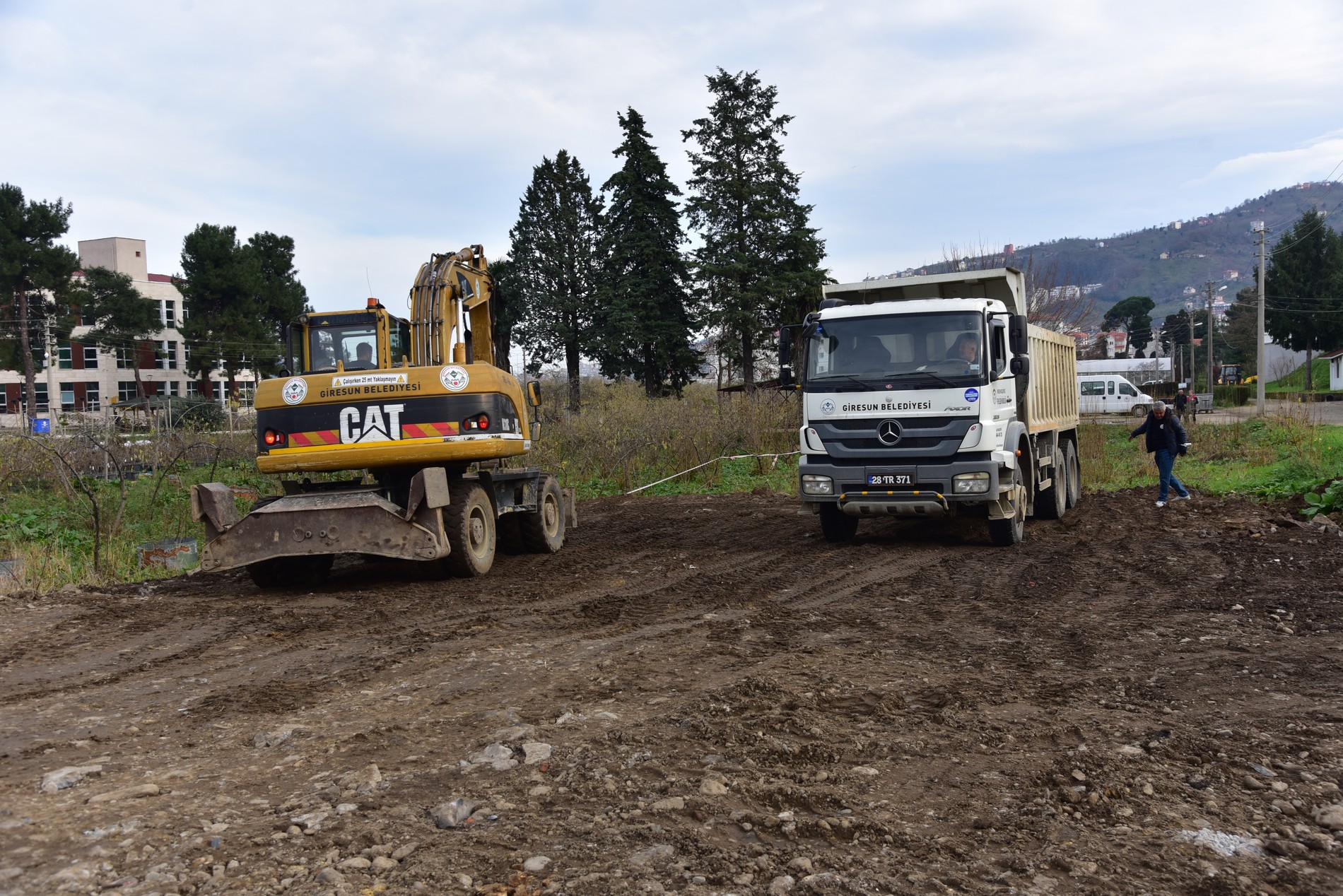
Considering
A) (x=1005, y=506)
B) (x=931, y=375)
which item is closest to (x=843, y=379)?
(x=931, y=375)

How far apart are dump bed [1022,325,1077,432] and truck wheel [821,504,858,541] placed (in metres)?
2.54

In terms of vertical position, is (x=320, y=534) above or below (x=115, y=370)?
below

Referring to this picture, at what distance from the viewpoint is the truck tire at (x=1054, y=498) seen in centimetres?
1443

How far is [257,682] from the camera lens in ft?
20.9

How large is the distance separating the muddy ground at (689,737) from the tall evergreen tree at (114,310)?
182ft

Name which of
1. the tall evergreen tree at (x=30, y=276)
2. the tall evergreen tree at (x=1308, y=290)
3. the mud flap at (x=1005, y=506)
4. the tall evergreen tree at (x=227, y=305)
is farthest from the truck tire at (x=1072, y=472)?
the tall evergreen tree at (x=1308, y=290)

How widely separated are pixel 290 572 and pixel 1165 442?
12621 millimetres

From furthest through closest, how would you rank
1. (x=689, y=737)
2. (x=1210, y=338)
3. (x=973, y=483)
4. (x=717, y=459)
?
(x=1210, y=338), (x=717, y=459), (x=973, y=483), (x=689, y=737)

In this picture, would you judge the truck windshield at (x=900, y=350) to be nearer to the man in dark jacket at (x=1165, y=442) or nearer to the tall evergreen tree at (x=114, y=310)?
the man in dark jacket at (x=1165, y=442)

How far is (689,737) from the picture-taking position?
4984mm

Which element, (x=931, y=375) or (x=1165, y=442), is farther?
(x=1165, y=442)

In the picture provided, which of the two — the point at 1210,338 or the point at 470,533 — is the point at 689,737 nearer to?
the point at 470,533

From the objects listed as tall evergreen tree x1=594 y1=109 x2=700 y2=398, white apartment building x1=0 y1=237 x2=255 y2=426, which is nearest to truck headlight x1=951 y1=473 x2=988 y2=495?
tall evergreen tree x1=594 y1=109 x2=700 y2=398

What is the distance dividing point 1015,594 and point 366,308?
7.02 meters
